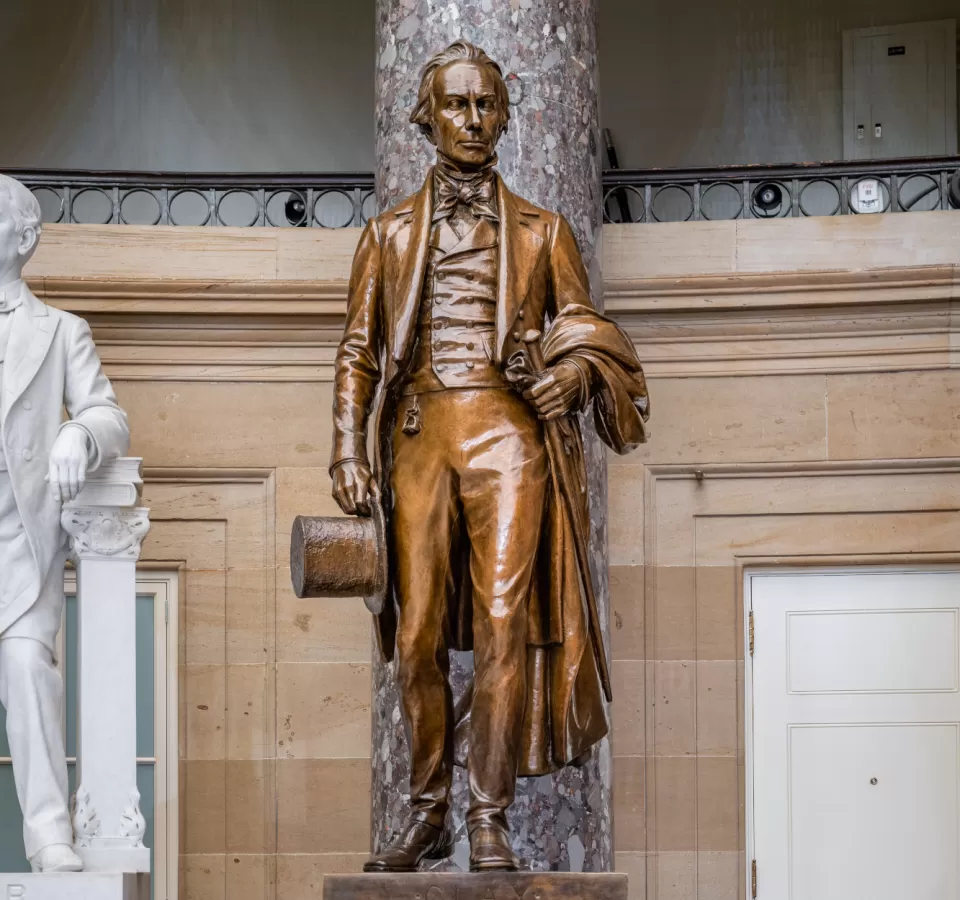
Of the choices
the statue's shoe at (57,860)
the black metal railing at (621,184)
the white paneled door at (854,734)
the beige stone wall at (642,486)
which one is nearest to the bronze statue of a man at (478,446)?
the statue's shoe at (57,860)

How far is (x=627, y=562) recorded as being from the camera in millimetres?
9273

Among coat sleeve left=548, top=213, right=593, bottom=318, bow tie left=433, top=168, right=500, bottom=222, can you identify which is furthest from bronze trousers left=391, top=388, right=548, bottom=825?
bow tie left=433, top=168, right=500, bottom=222

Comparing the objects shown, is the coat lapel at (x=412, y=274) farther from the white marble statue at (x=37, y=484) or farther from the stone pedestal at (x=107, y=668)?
the stone pedestal at (x=107, y=668)

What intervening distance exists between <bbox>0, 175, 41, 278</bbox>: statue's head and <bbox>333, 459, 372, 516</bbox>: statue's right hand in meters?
1.99

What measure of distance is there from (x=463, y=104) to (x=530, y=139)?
2182 millimetres

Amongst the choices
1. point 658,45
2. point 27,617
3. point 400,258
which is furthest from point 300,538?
point 658,45

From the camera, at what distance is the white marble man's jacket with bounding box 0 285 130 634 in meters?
6.43

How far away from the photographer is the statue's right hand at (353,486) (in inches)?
203

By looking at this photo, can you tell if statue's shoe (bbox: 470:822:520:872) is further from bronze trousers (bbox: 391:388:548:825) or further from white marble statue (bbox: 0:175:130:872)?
white marble statue (bbox: 0:175:130:872)

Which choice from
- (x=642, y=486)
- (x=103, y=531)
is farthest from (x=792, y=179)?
(x=103, y=531)

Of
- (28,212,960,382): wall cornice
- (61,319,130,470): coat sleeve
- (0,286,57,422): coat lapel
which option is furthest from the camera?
(28,212,960,382): wall cornice

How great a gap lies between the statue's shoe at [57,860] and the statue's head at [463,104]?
96.9 inches

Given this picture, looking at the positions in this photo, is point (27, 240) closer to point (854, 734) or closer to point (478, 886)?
point (478, 886)

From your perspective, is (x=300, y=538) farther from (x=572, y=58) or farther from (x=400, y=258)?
(x=572, y=58)
